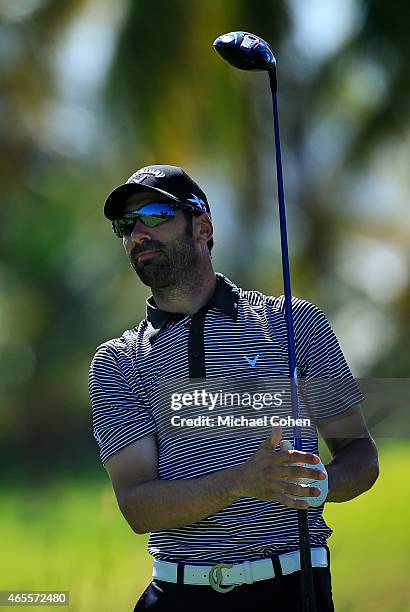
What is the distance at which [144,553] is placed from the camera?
368cm

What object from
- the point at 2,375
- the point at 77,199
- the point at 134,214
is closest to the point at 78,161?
the point at 77,199

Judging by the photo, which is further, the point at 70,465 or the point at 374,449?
the point at 70,465

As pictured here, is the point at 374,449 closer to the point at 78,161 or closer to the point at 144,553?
the point at 144,553

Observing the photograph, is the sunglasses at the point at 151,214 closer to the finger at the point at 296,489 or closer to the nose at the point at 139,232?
the nose at the point at 139,232

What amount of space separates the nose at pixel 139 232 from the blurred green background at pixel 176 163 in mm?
3486

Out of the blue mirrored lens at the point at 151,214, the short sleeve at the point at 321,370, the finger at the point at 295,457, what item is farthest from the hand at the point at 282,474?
the blue mirrored lens at the point at 151,214

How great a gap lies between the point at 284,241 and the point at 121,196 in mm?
380

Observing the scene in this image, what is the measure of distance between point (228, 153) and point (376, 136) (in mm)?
855

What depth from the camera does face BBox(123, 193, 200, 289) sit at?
199 cm

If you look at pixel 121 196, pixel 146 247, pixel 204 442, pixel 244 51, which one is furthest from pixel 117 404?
pixel 244 51

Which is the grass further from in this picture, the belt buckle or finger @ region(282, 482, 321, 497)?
finger @ region(282, 482, 321, 497)

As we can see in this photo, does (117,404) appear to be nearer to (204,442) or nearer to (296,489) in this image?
(204,442)

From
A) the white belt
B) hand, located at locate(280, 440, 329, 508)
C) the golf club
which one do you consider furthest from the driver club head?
the white belt

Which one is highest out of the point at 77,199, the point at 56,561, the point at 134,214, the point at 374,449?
the point at 77,199
